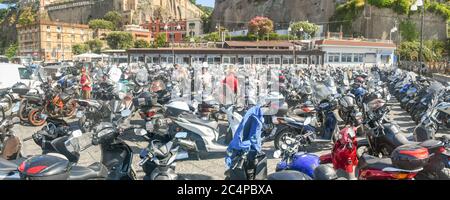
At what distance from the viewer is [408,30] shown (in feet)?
171

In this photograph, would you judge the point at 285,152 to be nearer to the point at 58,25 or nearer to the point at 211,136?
the point at 211,136

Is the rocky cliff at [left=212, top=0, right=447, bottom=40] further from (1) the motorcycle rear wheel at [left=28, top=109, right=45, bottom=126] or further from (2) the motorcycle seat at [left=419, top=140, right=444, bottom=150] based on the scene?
(2) the motorcycle seat at [left=419, top=140, right=444, bottom=150]

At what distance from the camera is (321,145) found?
24.7 ft

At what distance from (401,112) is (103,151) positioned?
33.3ft

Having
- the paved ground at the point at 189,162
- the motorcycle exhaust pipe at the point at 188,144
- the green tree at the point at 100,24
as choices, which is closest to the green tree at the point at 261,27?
the green tree at the point at 100,24

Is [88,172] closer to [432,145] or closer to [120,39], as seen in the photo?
[432,145]

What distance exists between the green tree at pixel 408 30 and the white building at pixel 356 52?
517 inches

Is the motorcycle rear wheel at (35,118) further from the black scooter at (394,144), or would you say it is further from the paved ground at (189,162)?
the black scooter at (394,144)

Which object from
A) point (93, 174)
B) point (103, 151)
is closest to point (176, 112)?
point (103, 151)

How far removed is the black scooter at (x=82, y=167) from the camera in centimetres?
356

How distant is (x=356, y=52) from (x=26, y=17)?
78684 millimetres

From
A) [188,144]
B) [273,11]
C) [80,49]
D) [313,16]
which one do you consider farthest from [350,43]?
[80,49]

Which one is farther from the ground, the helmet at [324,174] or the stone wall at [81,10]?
the stone wall at [81,10]

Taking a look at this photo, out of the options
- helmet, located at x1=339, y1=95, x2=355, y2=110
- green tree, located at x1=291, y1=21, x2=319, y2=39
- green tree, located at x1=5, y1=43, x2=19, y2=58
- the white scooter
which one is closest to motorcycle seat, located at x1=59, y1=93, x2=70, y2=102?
the white scooter
